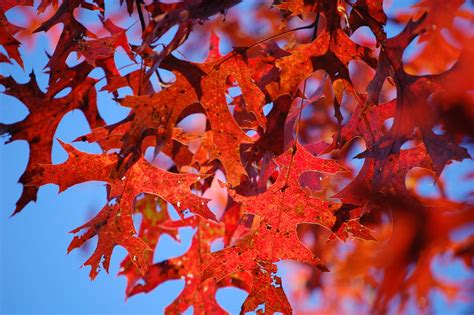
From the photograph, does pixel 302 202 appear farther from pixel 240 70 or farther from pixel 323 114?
pixel 323 114

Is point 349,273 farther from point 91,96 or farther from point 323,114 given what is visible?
point 91,96

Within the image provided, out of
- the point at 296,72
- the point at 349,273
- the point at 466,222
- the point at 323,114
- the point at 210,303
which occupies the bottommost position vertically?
the point at 349,273

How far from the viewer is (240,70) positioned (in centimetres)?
169

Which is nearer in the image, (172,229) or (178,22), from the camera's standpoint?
(178,22)

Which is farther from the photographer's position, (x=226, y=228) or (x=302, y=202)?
(x=226, y=228)

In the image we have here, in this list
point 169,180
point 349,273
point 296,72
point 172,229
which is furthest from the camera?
point 349,273

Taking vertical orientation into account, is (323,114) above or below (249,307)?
below

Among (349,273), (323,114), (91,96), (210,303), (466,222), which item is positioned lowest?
(349,273)

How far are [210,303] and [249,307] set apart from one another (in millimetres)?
530

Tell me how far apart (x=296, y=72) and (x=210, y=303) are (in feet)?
3.30

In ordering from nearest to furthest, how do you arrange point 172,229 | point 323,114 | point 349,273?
point 172,229
point 349,273
point 323,114

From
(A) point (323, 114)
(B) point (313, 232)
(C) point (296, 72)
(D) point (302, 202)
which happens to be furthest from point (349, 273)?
(C) point (296, 72)

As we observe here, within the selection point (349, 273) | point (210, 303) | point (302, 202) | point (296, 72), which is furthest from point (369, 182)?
point (349, 273)

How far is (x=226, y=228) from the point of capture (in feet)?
7.14
